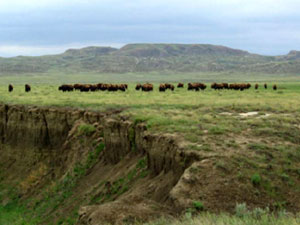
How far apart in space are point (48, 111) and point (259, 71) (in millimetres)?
126925

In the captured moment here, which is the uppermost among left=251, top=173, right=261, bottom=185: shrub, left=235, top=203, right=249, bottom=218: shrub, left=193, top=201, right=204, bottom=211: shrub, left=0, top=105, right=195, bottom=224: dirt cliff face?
left=251, top=173, right=261, bottom=185: shrub

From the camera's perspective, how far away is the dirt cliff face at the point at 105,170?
40.7 feet

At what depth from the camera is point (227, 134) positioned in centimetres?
1705

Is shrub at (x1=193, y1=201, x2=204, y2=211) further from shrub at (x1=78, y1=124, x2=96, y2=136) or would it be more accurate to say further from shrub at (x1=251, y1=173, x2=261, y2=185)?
shrub at (x1=78, y1=124, x2=96, y2=136)

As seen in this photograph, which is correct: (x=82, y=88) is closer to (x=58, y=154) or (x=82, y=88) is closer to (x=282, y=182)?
(x=58, y=154)

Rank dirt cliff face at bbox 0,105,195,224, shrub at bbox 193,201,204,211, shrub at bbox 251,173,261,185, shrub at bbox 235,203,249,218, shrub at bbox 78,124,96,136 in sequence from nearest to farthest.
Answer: shrub at bbox 235,203,249,218 → shrub at bbox 193,201,204,211 → shrub at bbox 251,173,261,185 → dirt cliff face at bbox 0,105,195,224 → shrub at bbox 78,124,96,136

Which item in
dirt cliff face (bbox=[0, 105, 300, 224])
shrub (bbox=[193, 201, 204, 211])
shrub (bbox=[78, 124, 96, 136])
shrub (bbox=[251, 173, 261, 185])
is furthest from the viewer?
shrub (bbox=[78, 124, 96, 136])

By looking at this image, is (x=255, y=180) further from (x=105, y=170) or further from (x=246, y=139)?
(x=105, y=170)

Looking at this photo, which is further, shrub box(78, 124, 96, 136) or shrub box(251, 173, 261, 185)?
shrub box(78, 124, 96, 136)

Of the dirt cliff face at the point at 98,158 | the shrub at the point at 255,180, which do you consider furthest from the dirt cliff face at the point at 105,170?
the shrub at the point at 255,180

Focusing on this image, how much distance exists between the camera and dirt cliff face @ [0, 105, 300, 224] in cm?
1241

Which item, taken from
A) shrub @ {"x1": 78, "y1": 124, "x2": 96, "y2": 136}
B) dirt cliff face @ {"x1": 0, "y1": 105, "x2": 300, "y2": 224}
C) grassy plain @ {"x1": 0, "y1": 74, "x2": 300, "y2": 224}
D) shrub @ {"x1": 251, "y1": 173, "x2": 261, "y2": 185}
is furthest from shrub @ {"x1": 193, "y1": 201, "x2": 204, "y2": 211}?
shrub @ {"x1": 78, "y1": 124, "x2": 96, "y2": 136}

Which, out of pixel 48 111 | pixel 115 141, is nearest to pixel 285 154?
pixel 115 141

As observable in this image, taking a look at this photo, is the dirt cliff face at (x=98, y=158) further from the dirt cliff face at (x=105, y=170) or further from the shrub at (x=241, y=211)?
the shrub at (x=241, y=211)
